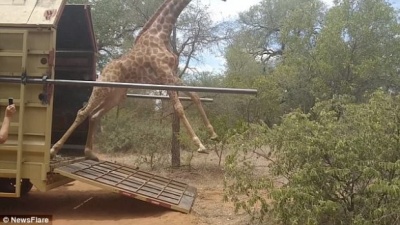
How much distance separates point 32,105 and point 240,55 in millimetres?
14007

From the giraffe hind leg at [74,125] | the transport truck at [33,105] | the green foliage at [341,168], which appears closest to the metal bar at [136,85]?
the transport truck at [33,105]

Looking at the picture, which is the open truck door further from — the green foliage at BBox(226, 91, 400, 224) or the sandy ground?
the green foliage at BBox(226, 91, 400, 224)

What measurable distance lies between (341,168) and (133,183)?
10.2 feet

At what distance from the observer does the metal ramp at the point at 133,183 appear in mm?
6852

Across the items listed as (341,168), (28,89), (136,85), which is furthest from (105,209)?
(341,168)

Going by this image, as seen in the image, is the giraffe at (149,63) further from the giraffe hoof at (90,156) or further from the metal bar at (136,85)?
the metal bar at (136,85)

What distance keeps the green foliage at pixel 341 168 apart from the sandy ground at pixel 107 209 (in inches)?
42.4

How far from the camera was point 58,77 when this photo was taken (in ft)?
29.8

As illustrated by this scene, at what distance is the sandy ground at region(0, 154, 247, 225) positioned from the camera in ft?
22.0

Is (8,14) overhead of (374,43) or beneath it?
beneath

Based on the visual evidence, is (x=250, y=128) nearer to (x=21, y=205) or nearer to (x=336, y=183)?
(x=336, y=183)

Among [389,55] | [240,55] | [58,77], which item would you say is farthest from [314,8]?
[58,77]

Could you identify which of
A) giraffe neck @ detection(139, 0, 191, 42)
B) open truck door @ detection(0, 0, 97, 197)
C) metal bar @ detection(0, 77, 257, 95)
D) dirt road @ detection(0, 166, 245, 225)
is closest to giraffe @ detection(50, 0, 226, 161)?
giraffe neck @ detection(139, 0, 191, 42)

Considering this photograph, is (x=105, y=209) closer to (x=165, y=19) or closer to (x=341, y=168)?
(x=165, y=19)
